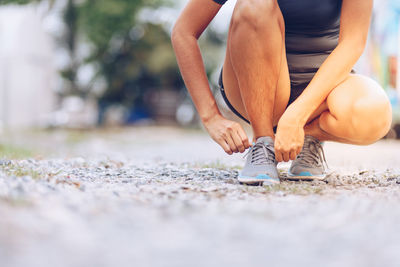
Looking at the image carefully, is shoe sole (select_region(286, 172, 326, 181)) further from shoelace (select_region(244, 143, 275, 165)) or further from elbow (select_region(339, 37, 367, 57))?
elbow (select_region(339, 37, 367, 57))

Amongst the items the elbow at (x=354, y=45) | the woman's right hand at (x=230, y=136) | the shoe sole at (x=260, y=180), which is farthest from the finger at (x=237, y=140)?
the elbow at (x=354, y=45)

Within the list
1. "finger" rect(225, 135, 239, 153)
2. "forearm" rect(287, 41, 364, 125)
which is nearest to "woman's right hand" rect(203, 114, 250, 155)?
"finger" rect(225, 135, 239, 153)

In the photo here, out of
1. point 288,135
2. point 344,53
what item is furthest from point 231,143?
point 344,53

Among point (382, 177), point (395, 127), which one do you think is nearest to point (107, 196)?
point (382, 177)

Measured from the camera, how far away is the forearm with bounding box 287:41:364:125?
1829 mm

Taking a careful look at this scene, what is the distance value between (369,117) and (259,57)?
535 millimetres

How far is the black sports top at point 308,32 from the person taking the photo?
199 centimetres

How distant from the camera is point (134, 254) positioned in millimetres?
940

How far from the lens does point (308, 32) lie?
2.10 m

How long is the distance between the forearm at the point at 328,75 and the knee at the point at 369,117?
14cm

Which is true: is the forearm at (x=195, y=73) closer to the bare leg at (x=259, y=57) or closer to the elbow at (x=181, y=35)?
the elbow at (x=181, y=35)

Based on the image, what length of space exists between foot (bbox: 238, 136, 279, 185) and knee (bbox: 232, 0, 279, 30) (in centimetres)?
51

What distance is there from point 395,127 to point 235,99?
22.7ft

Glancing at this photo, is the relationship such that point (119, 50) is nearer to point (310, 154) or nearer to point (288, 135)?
point (310, 154)
